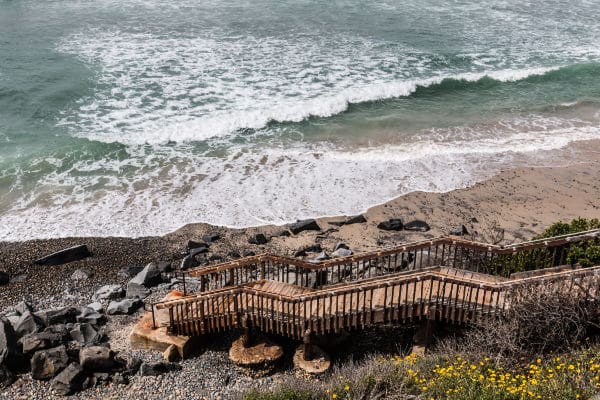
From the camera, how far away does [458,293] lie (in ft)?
44.3

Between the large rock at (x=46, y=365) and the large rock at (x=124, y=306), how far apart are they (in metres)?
2.72

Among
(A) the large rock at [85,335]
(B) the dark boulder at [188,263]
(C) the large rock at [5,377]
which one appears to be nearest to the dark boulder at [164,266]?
(B) the dark boulder at [188,263]

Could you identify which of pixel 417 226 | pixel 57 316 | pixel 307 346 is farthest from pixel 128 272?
pixel 417 226

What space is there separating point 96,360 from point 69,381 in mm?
733

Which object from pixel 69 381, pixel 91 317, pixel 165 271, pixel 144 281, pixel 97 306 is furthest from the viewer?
pixel 165 271

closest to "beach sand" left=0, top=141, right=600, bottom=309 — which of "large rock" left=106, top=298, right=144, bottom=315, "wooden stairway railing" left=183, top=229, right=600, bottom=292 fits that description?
"large rock" left=106, top=298, right=144, bottom=315

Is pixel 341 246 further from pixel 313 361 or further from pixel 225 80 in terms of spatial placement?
pixel 225 80

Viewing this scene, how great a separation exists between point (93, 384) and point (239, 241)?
8363mm

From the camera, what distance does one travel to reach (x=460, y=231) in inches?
811

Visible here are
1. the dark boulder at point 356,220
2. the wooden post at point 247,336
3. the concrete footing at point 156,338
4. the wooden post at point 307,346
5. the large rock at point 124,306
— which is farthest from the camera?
the dark boulder at point 356,220

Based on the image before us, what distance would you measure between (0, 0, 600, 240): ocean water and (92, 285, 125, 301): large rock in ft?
14.2

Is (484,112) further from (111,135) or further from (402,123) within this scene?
(111,135)

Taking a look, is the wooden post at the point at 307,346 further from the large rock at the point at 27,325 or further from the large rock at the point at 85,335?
the large rock at the point at 27,325

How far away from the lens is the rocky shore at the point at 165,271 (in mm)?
13383
